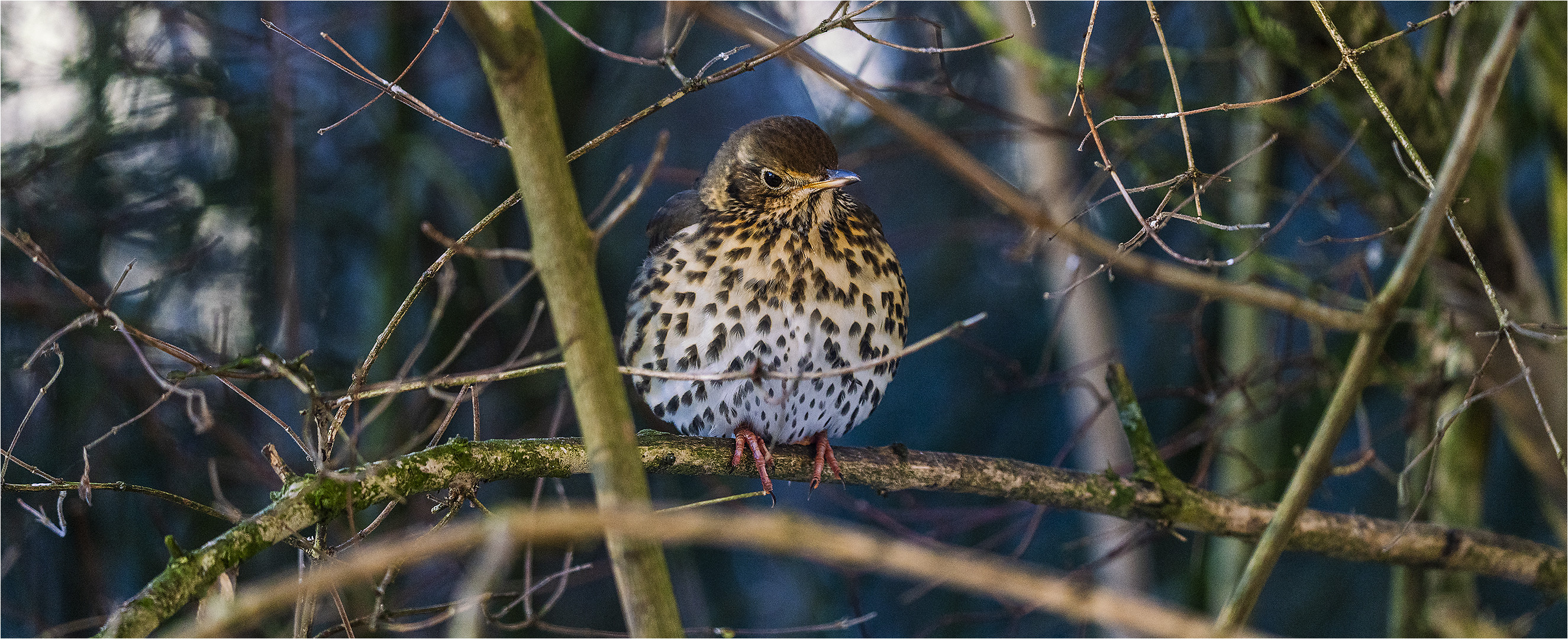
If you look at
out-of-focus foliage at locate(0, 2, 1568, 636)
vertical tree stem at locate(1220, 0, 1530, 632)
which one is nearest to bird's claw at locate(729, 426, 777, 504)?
out-of-focus foliage at locate(0, 2, 1568, 636)

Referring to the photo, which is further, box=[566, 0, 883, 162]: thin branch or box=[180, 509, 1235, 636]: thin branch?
box=[566, 0, 883, 162]: thin branch

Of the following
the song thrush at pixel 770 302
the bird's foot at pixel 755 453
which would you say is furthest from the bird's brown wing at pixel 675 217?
the bird's foot at pixel 755 453

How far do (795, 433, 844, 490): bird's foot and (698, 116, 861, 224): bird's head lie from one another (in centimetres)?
58

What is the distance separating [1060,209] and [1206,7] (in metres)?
1.71

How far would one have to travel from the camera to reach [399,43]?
441cm

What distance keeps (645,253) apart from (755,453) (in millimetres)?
1868

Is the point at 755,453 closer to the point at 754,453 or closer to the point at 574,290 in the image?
the point at 754,453

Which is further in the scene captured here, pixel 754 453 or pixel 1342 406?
pixel 754 453

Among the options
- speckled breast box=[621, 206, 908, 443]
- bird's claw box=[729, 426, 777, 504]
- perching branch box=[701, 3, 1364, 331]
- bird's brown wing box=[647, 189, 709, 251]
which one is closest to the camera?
perching branch box=[701, 3, 1364, 331]

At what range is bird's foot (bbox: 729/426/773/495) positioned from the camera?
2639 mm

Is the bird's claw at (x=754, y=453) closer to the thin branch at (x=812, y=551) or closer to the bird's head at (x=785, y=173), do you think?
the bird's head at (x=785, y=173)

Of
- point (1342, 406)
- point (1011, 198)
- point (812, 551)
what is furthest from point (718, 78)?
point (1342, 406)

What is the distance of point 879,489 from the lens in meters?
2.72

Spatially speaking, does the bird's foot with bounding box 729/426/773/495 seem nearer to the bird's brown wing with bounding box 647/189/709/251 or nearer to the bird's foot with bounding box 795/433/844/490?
the bird's foot with bounding box 795/433/844/490
